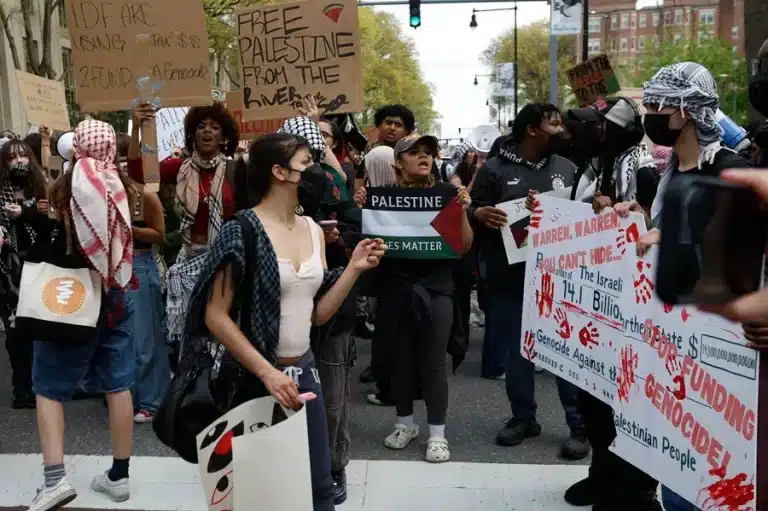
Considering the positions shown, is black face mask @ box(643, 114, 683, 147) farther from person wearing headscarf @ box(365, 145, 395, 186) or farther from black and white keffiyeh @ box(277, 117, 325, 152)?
person wearing headscarf @ box(365, 145, 395, 186)

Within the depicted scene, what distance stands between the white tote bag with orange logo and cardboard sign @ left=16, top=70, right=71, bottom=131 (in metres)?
3.66

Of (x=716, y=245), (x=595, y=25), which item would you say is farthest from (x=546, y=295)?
(x=595, y=25)

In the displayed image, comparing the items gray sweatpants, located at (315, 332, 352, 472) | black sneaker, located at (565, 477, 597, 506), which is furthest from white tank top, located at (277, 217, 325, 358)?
black sneaker, located at (565, 477, 597, 506)

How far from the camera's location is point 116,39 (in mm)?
5547

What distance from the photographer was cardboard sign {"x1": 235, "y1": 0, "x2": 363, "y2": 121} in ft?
18.8

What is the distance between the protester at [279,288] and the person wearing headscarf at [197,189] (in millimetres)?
1739

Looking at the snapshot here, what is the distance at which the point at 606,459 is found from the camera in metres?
3.88

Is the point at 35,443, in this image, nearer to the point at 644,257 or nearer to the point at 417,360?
the point at 417,360

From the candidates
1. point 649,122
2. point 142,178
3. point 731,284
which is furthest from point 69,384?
point 731,284

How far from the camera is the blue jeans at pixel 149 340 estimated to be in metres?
5.29

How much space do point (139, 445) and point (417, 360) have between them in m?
1.74

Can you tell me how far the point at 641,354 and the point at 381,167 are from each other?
235 cm

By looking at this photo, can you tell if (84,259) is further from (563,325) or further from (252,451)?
(563,325)

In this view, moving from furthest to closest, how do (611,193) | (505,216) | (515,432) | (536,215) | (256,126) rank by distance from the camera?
(256,126) → (515,432) → (505,216) → (536,215) → (611,193)
